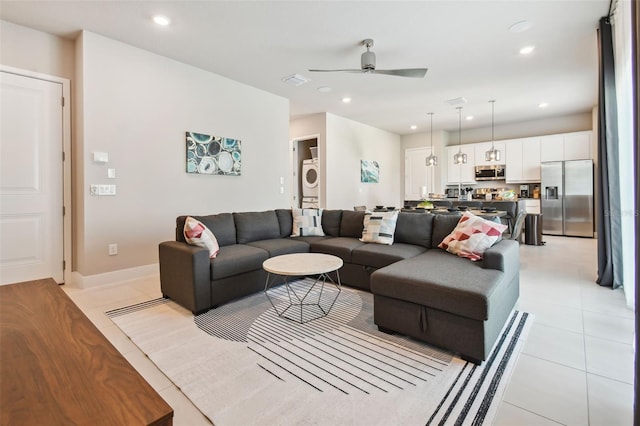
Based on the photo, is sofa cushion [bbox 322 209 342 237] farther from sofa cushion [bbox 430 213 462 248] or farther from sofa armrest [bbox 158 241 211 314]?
sofa armrest [bbox 158 241 211 314]

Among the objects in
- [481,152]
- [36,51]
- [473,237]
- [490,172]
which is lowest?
[473,237]

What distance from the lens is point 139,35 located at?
3438mm

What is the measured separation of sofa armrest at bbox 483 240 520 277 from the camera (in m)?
2.33

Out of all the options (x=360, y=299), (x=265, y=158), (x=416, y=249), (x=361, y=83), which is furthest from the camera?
(x=265, y=158)

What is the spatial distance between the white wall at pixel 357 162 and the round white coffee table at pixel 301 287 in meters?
3.45

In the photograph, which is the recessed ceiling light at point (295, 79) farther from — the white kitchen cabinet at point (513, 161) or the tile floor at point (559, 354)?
the white kitchen cabinet at point (513, 161)

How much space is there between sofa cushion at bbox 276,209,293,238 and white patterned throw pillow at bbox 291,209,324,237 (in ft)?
0.19

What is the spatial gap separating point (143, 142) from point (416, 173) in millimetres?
7302

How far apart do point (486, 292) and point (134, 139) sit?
3.98m

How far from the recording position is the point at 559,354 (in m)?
2.03

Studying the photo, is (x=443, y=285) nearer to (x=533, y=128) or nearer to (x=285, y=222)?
(x=285, y=222)

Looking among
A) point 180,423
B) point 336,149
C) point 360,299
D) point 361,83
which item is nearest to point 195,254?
point 180,423

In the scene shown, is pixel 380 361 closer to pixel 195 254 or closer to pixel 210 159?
pixel 195 254

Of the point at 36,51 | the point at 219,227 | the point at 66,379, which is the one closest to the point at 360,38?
the point at 219,227
